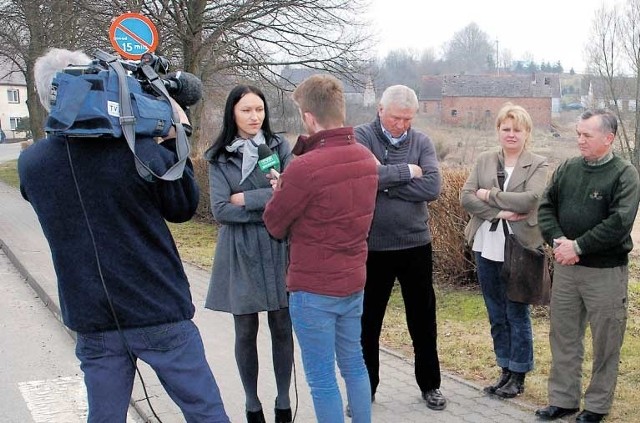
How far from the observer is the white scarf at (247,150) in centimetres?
399

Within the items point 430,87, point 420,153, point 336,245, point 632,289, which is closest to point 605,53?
point 632,289

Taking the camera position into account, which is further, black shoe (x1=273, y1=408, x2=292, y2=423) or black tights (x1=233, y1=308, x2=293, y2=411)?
black shoe (x1=273, y1=408, x2=292, y2=423)

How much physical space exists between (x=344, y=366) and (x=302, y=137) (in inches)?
45.3

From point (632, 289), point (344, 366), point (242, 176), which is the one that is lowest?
point (632, 289)

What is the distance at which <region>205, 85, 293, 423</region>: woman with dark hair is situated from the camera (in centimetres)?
390

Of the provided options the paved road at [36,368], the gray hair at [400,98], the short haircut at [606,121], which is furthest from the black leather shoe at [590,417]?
the paved road at [36,368]

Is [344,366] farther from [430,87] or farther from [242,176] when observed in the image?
[430,87]

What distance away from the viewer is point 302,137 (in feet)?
10.8

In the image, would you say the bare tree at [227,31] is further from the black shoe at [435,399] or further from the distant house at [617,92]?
the black shoe at [435,399]

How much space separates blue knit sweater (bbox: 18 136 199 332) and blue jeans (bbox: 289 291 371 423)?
75 centimetres

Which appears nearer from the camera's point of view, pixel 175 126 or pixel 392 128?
pixel 175 126

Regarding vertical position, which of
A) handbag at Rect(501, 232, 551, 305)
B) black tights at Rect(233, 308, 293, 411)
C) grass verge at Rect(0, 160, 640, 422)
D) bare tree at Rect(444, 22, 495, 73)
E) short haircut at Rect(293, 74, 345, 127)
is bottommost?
grass verge at Rect(0, 160, 640, 422)

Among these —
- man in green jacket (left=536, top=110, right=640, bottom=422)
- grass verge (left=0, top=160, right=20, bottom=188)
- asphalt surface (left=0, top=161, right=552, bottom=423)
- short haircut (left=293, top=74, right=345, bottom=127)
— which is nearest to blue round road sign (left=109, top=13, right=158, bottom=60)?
asphalt surface (left=0, top=161, right=552, bottom=423)

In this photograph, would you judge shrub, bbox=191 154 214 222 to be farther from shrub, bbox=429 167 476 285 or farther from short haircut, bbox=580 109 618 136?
short haircut, bbox=580 109 618 136
